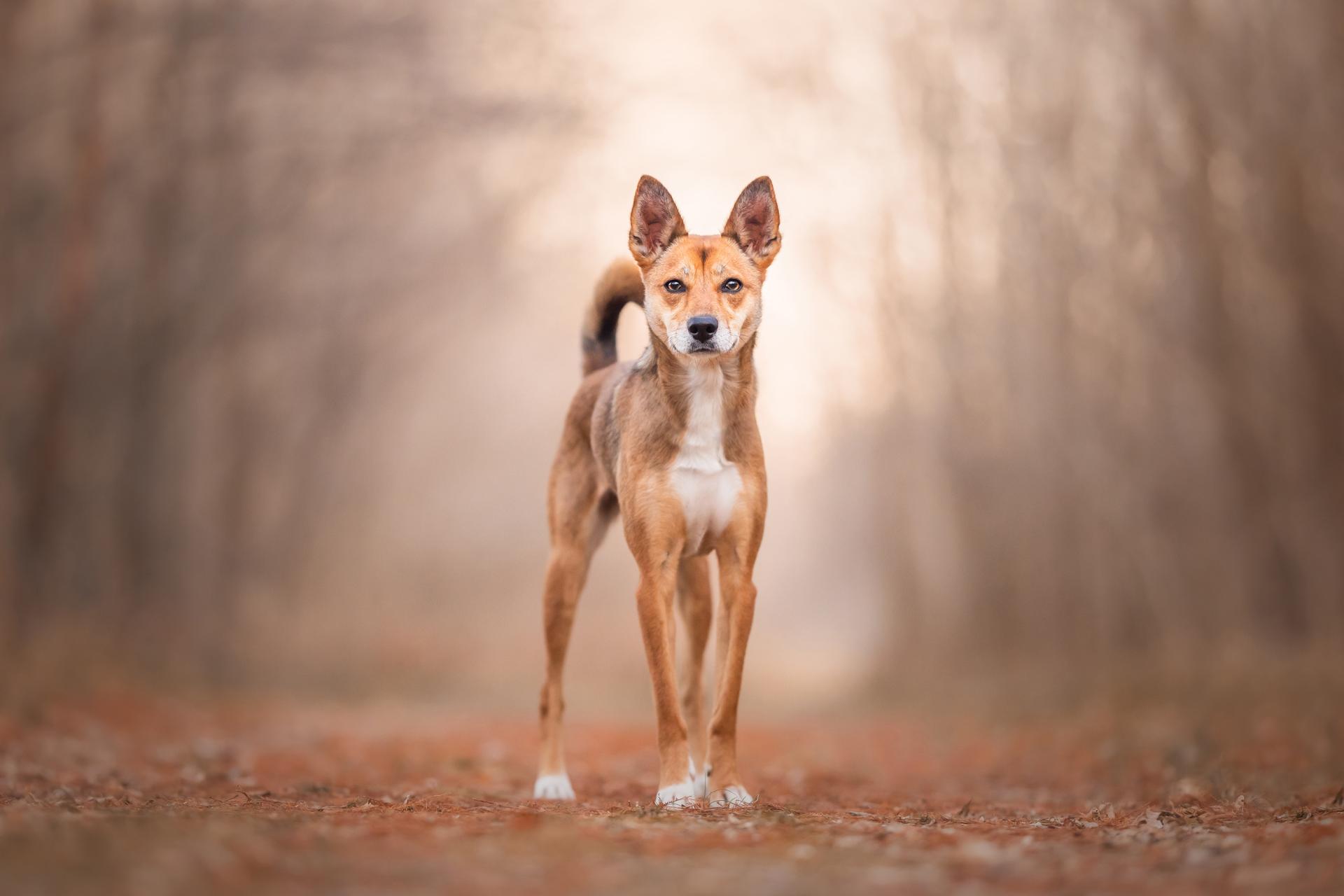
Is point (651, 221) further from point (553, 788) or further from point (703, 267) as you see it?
point (553, 788)

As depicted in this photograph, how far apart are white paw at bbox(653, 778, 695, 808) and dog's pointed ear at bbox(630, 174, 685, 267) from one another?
2.67m

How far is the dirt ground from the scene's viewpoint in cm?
389

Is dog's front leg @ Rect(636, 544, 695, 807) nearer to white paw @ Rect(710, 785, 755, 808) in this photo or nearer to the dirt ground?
white paw @ Rect(710, 785, 755, 808)

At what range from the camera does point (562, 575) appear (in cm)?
715

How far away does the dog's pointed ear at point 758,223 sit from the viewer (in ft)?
22.2

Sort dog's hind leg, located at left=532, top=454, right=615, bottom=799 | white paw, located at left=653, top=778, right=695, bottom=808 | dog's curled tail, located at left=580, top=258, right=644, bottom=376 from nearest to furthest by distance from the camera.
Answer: white paw, located at left=653, top=778, right=695, bottom=808, dog's hind leg, located at left=532, top=454, right=615, bottom=799, dog's curled tail, located at left=580, top=258, right=644, bottom=376

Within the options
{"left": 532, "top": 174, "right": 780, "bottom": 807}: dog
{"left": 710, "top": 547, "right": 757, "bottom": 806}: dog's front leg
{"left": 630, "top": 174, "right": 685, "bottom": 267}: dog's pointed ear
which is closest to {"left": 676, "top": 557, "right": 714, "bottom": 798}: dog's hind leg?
{"left": 532, "top": 174, "right": 780, "bottom": 807}: dog

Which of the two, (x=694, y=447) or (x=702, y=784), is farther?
(x=702, y=784)

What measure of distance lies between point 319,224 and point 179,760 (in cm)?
1493

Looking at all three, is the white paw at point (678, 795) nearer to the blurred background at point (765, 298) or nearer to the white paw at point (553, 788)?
the white paw at point (553, 788)

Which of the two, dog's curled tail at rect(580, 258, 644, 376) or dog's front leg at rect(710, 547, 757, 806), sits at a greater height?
dog's curled tail at rect(580, 258, 644, 376)

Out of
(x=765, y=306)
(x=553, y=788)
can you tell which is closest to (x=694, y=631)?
(x=553, y=788)

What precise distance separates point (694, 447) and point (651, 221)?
138cm

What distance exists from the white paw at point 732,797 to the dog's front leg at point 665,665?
14 cm
